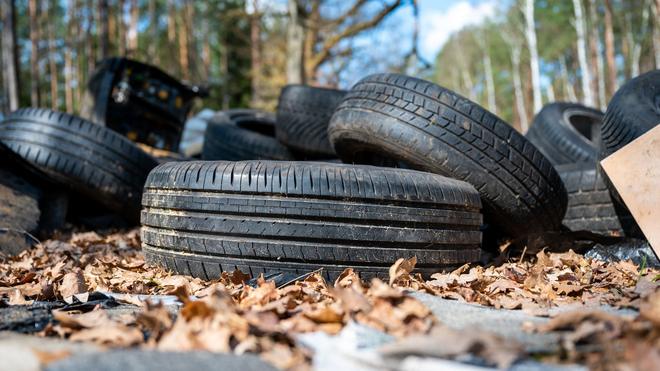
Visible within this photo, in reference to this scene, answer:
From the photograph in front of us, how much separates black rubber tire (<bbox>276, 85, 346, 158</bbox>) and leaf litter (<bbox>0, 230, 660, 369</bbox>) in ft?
11.6

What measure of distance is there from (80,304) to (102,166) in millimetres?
2957

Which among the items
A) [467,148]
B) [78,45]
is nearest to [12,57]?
[467,148]

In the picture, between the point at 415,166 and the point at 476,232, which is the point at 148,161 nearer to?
the point at 415,166

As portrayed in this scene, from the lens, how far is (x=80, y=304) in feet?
8.71

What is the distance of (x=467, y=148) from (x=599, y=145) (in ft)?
4.32

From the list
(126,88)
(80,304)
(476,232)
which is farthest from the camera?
(126,88)

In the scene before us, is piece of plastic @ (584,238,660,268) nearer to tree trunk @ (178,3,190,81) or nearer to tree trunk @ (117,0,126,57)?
tree trunk @ (117,0,126,57)

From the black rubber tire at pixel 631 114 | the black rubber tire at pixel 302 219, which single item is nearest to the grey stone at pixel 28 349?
the black rubber tire at pixel 302 219

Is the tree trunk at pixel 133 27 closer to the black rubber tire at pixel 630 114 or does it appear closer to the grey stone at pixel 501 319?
the black rubber tire at pixel 630 114

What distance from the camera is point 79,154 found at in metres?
5.31

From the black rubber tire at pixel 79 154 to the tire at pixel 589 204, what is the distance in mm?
3837

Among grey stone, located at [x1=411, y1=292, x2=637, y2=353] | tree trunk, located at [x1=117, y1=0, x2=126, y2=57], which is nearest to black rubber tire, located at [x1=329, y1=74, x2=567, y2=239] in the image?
grey stone, located at [x1=411, y1=292, x2=637, y2=353]

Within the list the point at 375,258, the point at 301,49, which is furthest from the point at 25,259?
the point at 301,49

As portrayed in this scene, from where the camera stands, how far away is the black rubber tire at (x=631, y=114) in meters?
4.05
